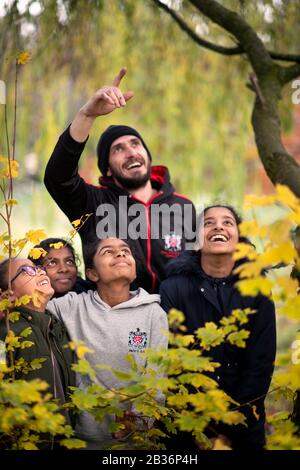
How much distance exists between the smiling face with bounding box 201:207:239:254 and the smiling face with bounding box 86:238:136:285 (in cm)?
33

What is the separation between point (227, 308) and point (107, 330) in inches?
19.7

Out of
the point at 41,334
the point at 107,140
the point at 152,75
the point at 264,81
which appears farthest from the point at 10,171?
the point at 152,75

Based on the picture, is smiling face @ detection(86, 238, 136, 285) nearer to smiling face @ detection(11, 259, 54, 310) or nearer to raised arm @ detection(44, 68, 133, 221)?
smiling face @ detection(11, 259, 54, 310)

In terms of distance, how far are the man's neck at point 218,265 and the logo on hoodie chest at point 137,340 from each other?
0.43m

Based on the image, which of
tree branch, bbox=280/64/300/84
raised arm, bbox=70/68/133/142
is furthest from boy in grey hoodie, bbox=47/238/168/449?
tree branch, bbox=280/64/300/84

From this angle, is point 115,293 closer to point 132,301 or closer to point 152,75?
point 132,301

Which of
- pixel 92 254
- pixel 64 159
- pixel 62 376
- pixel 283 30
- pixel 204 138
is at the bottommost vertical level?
pixel 62 376

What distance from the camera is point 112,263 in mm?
3254

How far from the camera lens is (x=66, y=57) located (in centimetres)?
654

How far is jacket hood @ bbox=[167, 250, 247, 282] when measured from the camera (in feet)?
11.0

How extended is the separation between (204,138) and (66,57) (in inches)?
61.8
